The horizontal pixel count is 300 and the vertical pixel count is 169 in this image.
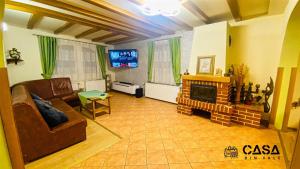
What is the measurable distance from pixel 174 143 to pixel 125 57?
14.4 ft

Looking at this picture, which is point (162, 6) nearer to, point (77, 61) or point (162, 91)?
point (162, 91)

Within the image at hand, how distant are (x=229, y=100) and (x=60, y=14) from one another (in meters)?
4.15

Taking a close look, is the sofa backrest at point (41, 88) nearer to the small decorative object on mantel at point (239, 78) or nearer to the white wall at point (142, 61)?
the white wall at point (142, 61)

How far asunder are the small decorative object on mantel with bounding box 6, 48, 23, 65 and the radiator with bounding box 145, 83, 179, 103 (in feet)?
13.1

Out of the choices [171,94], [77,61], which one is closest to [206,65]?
[171,94]

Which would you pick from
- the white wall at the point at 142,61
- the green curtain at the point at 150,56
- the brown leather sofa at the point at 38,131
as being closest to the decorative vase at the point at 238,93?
the white wall at the point at 142,61

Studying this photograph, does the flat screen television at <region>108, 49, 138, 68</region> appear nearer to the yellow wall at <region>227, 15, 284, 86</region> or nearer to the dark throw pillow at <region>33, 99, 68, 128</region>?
the yellow wall at <region>227, 15, 284, 86</region>

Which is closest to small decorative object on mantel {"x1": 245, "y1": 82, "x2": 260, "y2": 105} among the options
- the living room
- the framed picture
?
the living room

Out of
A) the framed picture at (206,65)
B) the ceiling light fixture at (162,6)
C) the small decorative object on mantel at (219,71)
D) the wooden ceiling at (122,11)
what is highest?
the wooden ceiling at (122,11)

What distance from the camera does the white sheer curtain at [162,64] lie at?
15.7 feet

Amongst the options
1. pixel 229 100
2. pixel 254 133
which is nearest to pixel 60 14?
pixel 229 100

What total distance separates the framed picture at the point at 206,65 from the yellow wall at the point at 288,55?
1239 mm

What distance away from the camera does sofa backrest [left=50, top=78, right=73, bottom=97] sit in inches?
161

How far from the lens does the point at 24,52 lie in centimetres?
403
